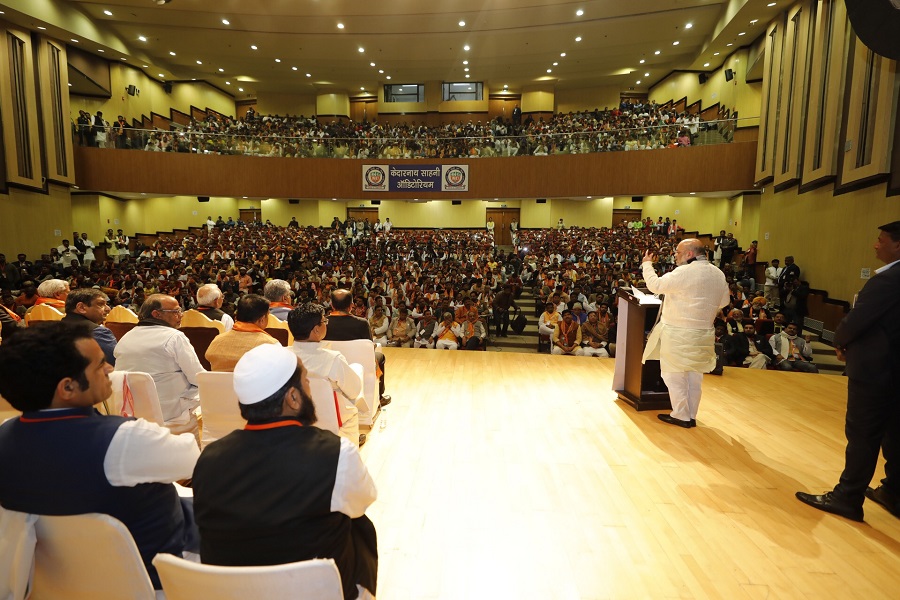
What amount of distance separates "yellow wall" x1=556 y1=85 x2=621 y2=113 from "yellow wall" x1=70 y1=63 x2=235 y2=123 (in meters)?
15.2

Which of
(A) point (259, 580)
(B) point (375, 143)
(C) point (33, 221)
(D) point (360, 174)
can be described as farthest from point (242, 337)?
(C) point (33, 221)

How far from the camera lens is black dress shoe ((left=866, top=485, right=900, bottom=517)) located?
2572mm

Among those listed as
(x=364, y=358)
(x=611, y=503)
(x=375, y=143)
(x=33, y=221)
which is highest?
(x=375, y=143)

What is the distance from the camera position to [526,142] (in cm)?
1439

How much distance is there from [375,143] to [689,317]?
13026 mm

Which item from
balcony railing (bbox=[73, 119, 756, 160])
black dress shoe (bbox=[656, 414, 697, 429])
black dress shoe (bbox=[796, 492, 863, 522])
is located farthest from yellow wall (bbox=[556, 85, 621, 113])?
black dress shoe (bbox=[796, 492, 863, 522])

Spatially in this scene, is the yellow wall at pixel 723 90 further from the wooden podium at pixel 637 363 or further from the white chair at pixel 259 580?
the white chair at pixel 259 580

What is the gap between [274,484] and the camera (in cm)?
114

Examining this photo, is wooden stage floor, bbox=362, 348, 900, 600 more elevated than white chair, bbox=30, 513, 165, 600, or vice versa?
white chair, bbox=30, 513, 165, 600

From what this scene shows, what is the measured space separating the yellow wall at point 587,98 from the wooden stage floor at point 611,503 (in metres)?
19.0

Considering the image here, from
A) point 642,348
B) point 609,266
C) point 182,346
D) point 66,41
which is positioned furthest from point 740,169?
point 66,41

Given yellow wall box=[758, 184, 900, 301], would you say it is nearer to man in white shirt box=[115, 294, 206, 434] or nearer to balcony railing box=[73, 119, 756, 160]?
balcony railing box=[73, 119, 756, 160]

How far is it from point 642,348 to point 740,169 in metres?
10.5

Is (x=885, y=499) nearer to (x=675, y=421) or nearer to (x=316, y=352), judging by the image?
(x=675, y=421)
